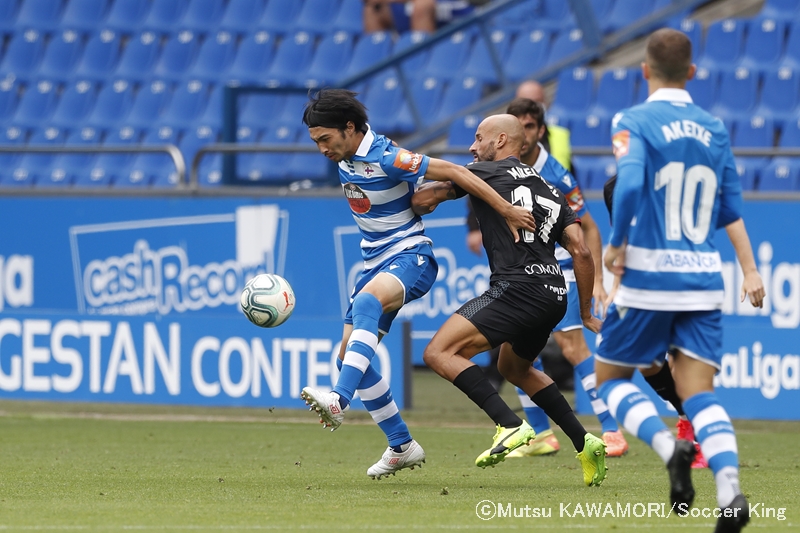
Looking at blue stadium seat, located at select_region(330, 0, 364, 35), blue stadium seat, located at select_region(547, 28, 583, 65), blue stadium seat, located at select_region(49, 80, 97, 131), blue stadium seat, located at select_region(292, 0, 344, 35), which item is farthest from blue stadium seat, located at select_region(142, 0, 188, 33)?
blue stadium seat, located at select_region(547, 28, 583, 65)

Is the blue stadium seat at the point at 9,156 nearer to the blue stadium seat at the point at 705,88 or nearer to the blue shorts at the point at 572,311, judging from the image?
the blue stadium seat at the point at 705,88

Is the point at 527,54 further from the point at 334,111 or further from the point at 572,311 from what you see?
the point at 334,111

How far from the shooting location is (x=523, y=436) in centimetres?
625

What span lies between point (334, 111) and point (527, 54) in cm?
862

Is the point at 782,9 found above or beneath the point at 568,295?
above

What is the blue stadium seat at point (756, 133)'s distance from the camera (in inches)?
506

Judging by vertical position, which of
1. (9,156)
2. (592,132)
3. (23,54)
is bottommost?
(592,132)

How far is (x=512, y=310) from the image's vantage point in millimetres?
6453

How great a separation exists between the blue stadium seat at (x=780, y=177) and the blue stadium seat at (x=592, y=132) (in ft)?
5.94

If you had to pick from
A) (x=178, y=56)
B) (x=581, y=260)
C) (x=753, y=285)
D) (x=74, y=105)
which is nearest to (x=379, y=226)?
(x=581, y=260)

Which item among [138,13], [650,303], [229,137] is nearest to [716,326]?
[650,303]

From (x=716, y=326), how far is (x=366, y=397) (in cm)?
239

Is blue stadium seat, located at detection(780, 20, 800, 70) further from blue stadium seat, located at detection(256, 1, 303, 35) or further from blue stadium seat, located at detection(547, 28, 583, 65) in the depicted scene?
blue stadium seat, located at detection(256, 1, 303, 35)

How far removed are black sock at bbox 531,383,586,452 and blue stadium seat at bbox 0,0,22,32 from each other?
14958mm
